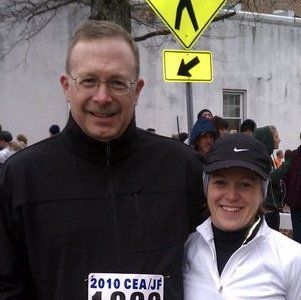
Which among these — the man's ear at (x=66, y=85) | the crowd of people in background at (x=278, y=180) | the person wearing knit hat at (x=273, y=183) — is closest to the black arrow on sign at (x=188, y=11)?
the crowd of people in background at (x=278, y=180)

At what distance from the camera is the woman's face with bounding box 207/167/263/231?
2.45 m

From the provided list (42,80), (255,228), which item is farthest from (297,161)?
(42,80)

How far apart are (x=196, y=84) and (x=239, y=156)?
14.2 metres

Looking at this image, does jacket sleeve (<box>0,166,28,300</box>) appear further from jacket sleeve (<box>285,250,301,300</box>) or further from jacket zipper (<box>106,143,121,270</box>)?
jacket sleeve (<box>285,250,301,300</box>)

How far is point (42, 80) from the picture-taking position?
1402 cm

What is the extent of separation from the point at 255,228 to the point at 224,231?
12 centimetres

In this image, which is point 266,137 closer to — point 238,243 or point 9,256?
point 238,243

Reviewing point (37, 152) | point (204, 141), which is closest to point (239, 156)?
point (37, 152)

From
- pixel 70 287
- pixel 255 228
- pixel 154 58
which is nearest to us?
pixel 70 287

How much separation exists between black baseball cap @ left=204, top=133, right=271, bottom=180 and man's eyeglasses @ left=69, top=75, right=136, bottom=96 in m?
0.45

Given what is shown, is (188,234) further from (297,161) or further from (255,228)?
(297,161)

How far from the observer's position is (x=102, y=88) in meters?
2.28

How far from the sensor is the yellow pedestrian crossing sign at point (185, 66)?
5887mm

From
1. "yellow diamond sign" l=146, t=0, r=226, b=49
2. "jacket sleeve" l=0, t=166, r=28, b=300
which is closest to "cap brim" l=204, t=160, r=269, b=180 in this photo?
"jacket sleeve" l=0, t=166, r=28, b=300
